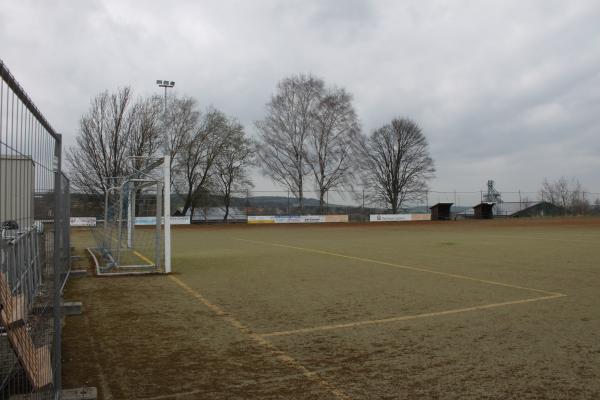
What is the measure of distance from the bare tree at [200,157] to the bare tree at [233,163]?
685 millimetres

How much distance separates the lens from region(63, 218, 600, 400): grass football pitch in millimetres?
3980

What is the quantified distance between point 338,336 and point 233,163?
4920 centimetres

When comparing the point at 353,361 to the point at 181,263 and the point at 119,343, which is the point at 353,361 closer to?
the point at 119,343

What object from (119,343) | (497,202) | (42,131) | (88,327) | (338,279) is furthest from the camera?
(497,202)

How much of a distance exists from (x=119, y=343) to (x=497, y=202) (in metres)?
64.2

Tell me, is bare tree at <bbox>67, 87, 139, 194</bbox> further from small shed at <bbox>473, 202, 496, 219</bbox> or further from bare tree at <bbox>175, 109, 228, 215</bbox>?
small shed at <bbox>473, 202, 496, 219</bbox>

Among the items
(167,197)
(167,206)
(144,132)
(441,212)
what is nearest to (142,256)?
(167,206)

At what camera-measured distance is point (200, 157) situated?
5225 centimetres

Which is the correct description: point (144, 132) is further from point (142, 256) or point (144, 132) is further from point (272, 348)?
point (272, 348)

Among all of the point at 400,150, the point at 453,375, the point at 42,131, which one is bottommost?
the point at 453,375

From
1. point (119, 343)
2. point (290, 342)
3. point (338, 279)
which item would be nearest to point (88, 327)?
point (119, 343)

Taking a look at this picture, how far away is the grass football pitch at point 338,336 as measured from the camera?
3980mm

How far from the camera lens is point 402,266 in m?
12.1

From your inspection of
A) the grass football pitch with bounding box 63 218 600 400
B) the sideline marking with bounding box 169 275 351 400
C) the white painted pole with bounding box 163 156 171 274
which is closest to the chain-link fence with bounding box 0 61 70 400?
the grass football pitch with bounding box 63 218 600 400
